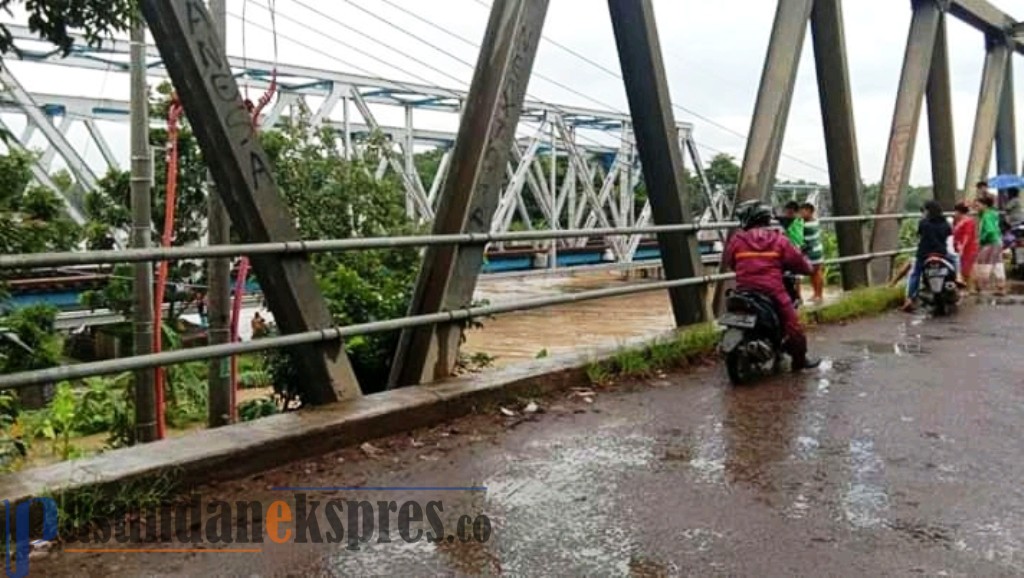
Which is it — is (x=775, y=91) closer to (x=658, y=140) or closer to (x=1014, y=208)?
(x=658, y=140)

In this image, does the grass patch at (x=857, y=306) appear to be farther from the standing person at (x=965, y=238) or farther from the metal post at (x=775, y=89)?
the standing person at (x=965, y=238)

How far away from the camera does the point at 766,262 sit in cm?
605

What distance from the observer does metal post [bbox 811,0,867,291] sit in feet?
29.9

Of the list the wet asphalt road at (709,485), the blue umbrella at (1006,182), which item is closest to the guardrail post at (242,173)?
the wet asphalt road at (709,485)

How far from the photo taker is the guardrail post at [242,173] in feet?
12.6

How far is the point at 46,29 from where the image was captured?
11.2 ft

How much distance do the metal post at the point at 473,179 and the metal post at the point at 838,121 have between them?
5.07 m

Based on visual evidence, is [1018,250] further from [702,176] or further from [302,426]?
[702,176]

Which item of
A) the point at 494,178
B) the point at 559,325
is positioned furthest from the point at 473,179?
the point at 559,325

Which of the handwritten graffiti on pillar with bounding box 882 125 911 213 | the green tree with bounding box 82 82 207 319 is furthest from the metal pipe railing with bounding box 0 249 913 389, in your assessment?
the green tree with bounding box 82 82 207 319

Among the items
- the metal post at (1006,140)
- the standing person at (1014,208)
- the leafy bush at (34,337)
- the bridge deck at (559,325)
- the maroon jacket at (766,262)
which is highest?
the metal post at (1006,140)

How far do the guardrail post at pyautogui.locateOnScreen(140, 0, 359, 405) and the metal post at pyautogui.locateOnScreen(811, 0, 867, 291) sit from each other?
23.5ft

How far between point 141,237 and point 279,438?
10.9ft

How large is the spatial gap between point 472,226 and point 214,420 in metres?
3.08
